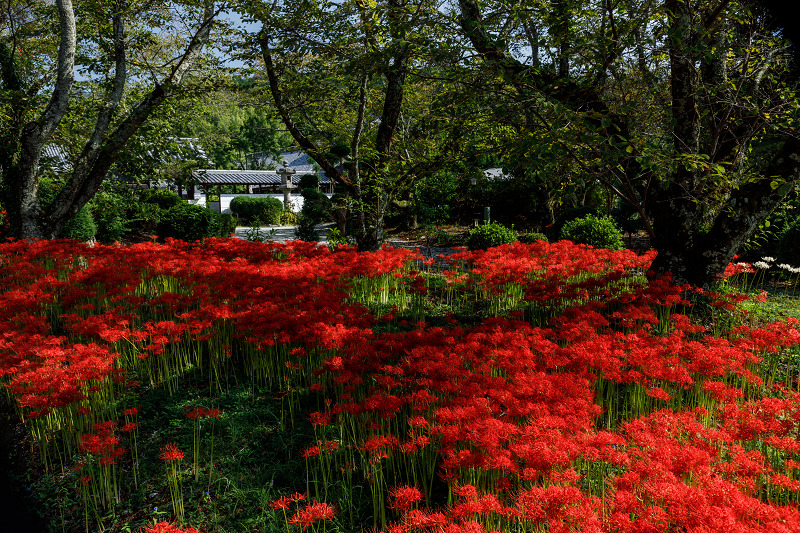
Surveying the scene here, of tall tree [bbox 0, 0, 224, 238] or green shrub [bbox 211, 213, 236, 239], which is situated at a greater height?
tall tree [bbox 0, 0, 224, 238]

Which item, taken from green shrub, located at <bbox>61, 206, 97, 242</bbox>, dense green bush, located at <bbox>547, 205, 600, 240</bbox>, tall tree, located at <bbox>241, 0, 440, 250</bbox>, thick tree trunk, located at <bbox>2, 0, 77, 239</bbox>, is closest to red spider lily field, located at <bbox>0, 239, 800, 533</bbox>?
tall tree, located at <bbox>241, 0, 440, 250</bbox>

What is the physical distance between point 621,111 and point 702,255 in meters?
2.69

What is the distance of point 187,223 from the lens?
1803 centimetres

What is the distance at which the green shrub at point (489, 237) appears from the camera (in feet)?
40.1

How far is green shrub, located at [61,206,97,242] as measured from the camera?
15.7 meters

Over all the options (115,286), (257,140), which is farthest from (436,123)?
(257,140)

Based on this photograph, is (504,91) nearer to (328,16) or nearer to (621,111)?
(621,111)

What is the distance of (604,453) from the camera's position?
2.56m

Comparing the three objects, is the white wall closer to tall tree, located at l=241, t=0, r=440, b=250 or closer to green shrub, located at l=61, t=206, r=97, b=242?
green shrub, located at l=61, t=206, r=97, b=242

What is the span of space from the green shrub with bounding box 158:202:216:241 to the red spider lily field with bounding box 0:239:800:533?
1199cm

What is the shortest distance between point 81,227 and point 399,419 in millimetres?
16646

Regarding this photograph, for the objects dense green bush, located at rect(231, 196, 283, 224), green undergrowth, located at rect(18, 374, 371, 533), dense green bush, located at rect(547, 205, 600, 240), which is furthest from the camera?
dense green bush, located at rect(231, 196, 283, 224)

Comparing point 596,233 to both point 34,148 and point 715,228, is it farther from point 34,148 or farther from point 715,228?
point 34,148

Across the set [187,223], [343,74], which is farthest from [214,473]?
[187,223]
